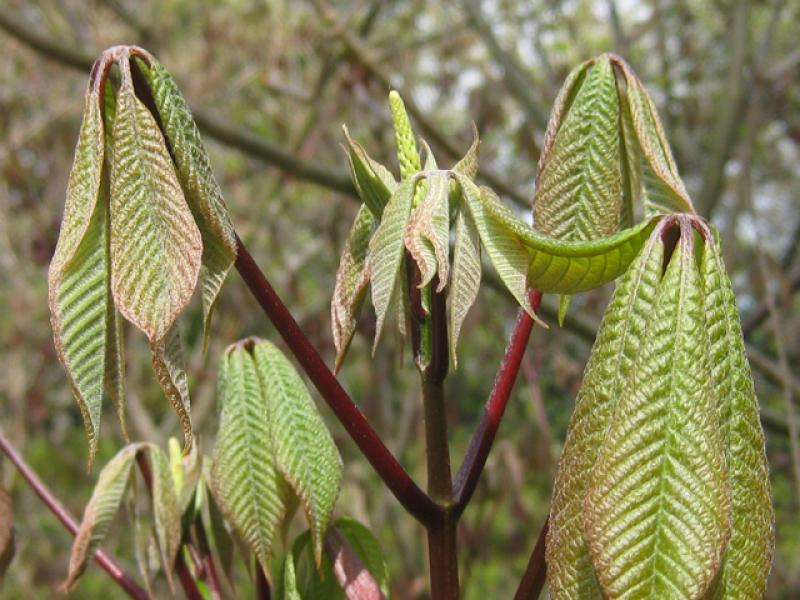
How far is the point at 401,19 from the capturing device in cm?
418

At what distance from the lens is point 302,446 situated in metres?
0.83

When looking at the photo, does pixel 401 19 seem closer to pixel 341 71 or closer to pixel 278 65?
pixel 278 65

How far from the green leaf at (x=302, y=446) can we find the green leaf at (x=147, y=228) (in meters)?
0.23

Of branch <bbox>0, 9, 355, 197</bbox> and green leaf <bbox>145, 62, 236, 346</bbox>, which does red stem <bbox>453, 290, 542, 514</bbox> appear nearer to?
green leaf <bbox>145, 62, 236, 346</bbox>

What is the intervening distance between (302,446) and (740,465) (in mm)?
383

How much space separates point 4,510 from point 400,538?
2.67m

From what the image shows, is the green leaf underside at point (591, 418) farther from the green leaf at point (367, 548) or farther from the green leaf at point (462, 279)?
the green leaf at point (367, 548)

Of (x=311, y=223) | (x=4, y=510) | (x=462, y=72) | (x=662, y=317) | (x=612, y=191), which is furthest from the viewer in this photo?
(x=462, y=72)

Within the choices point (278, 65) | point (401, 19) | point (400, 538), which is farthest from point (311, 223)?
point (400, 538)

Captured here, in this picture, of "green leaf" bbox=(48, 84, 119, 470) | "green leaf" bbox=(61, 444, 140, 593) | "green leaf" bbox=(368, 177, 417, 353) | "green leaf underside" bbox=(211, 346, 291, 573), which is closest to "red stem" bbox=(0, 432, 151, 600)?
"green leaf" bbox=(61, 444, 140, 593)

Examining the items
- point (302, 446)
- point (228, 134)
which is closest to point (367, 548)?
point (302, 446)

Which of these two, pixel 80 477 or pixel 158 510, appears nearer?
pixel 158 510

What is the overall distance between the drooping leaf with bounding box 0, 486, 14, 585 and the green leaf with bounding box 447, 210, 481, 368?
20.5 inches

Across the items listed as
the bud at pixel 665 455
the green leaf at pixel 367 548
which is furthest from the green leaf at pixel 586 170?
the green leaf at pixel 367 548
